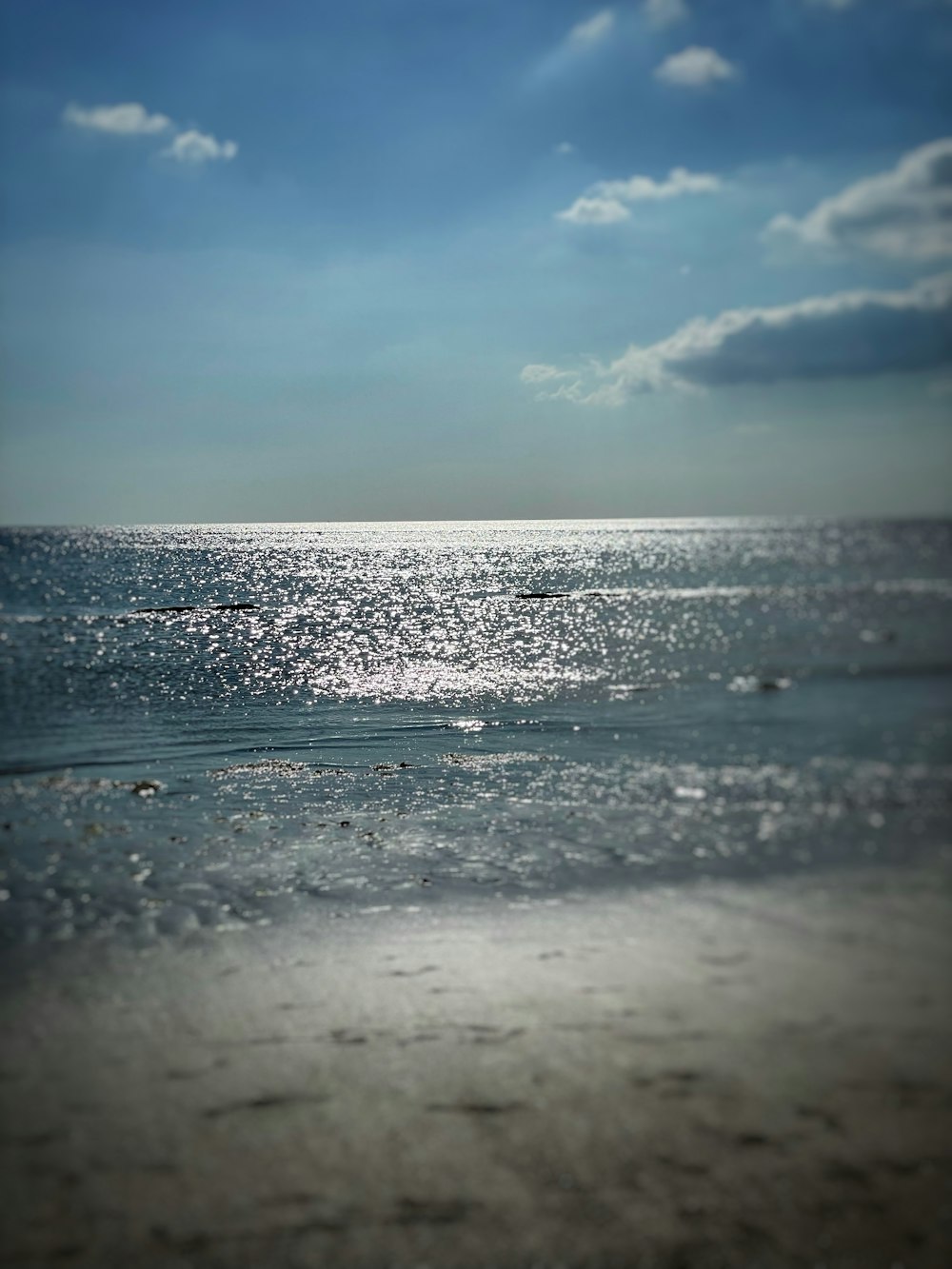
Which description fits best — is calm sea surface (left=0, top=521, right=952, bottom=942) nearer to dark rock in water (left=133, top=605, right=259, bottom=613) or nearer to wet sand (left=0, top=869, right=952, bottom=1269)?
wet sand (left=0, top=869, right=952, bottom=1269)

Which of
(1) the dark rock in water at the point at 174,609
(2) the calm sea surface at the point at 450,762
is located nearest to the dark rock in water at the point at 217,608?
(1) the dark rock in water at the point at 174,609

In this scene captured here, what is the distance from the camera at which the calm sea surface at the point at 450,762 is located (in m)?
10.8

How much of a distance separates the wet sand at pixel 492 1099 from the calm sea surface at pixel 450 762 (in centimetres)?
182

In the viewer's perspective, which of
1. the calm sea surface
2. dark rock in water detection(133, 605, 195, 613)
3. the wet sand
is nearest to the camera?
the wet sand

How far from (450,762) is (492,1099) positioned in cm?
1201

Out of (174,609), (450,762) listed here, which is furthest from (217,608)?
(450,762)

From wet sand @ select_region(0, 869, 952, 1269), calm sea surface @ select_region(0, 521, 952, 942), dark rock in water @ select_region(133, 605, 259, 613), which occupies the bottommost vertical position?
calm sea surface @ select_region(0, 521, 952, 942)

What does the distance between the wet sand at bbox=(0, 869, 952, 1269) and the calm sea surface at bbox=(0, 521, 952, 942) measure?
71.6 inches

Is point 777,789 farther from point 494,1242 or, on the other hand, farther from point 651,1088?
point 494,1242

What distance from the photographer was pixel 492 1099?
5.98 meters

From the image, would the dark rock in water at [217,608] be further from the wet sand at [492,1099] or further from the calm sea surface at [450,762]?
the wet sand at [492,1099]

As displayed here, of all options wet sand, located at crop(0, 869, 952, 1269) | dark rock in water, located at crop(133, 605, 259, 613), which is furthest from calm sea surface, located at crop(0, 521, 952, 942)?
dark rock in water, located at crop(133, 605, 259, 613)


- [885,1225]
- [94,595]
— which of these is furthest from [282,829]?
[94,595]

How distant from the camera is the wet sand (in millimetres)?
4828
